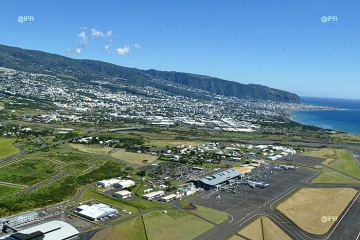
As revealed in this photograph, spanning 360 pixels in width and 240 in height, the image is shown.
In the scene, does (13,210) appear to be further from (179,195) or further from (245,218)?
(245,218)

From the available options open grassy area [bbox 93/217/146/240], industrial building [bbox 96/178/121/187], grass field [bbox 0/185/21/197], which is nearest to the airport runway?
open grassy area [bbox 93/217/146/240]

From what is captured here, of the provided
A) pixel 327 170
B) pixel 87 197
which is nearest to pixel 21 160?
pixel 87 197

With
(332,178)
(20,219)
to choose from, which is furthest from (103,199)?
(332,178)

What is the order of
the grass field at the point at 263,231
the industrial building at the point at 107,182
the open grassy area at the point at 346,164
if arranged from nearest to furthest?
the grass field at the point at 263,231 → the industrial building at the point at 107,182 → the open grassy area at the point at 346,164

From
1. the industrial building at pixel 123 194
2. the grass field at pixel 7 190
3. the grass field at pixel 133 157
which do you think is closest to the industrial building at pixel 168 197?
the industrial building at pixel 123 194

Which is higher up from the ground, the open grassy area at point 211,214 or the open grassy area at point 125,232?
the open grassy area at point 211,214

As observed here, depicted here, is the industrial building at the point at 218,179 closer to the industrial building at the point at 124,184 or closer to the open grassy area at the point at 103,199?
the industrial building at the point at 124,184

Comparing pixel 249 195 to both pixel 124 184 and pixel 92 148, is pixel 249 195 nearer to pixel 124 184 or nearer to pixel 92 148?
pixel 124 184
